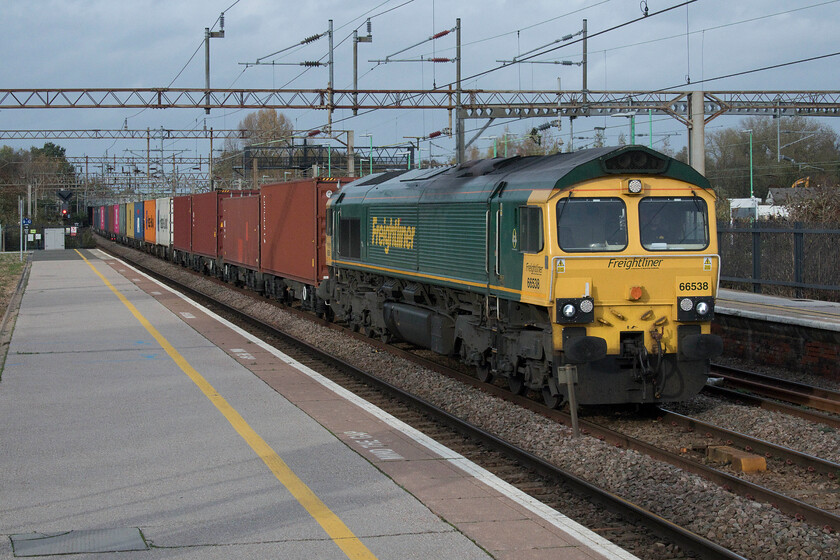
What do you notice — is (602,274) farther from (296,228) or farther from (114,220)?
(114,220)

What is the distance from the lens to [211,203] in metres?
33.7

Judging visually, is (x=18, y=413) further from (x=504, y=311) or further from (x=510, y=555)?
(x=510, y=555)

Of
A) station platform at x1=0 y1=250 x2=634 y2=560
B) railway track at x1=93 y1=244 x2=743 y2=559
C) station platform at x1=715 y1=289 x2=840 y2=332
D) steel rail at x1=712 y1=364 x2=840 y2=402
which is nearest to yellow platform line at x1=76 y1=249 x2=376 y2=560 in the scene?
station platform at x1=0 y1=250 x2=634 y2=560

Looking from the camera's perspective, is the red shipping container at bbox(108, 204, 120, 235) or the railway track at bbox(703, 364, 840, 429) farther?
the red shipping container at bbox(108, 204, 120, 235)

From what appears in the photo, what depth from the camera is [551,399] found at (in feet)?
36.8

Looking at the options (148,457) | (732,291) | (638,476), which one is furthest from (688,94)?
(148,457)

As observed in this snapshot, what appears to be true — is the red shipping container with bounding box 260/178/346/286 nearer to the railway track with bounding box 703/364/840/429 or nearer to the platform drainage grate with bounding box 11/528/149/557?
the railway track with bounding box 703/364/840/429

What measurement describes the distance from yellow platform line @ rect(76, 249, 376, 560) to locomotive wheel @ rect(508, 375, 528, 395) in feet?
11.9

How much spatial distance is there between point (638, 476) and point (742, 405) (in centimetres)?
406

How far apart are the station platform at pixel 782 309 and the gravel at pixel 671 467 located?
2.99 metres

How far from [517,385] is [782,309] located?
292 inches

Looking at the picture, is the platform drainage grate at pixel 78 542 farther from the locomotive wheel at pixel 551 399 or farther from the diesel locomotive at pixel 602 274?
the locomotive wheel at pixel 551 399

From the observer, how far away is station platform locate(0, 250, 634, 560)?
6.17 meters

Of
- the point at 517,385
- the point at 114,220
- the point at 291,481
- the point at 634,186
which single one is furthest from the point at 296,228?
the point at 114,220
